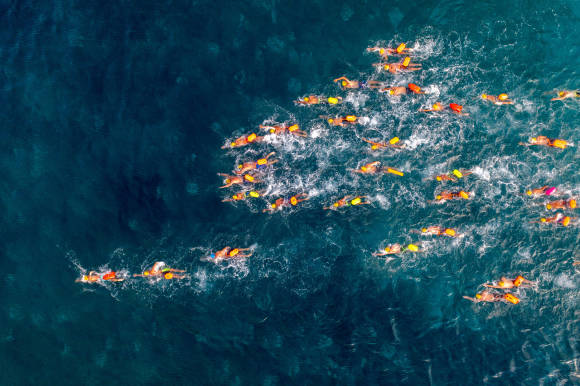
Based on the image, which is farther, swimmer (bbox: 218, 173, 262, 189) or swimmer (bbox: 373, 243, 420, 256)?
swimmer (bbox: 218, 173, 262, 189)

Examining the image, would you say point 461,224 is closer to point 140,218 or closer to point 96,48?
point 140,218

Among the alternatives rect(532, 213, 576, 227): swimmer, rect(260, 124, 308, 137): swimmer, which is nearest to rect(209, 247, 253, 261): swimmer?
rect(260, 124, 308, 137): swimmer

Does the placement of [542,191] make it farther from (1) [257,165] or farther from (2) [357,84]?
(1) [257,165]

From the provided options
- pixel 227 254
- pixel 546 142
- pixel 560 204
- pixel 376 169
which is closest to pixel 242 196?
pixel 227 254

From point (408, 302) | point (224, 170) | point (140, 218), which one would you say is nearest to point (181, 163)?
point (224, 170)

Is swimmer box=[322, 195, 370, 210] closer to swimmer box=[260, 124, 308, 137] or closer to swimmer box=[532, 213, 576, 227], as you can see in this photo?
swimmer box=[260, 124, 308, 137]

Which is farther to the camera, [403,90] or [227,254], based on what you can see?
[227,254]

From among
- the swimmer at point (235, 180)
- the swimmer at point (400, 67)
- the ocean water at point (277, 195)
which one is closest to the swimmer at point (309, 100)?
the ocean water at point (277, 195)
